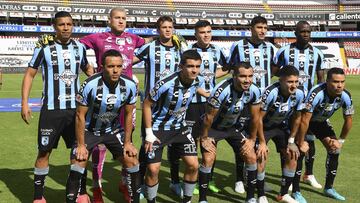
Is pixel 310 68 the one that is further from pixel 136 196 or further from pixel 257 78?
pixel 136 196

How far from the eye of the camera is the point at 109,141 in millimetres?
4828

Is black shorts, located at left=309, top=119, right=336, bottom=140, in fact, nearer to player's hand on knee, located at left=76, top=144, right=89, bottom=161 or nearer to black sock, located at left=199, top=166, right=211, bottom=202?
black sock, located at left=199, top=166, right=211, bottom=202

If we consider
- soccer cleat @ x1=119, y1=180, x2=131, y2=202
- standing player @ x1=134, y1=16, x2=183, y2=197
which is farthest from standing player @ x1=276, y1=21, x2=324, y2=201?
soccer cleat @ x1=119, y1=180, x2=131, y2=202

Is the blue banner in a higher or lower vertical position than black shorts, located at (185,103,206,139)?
higher

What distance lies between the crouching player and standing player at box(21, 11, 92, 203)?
0.47 meters

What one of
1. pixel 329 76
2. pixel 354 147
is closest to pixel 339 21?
pixel 354 147

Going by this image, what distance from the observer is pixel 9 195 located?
5742mm

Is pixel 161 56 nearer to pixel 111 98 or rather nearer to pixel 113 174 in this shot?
pixel 111 98

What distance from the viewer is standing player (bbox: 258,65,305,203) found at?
5414mm

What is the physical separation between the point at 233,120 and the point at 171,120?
840 millimetres

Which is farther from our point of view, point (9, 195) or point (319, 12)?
point (319, 12)

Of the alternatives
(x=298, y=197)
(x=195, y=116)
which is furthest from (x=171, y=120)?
(x=298, y=197)

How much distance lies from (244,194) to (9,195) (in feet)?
10.1

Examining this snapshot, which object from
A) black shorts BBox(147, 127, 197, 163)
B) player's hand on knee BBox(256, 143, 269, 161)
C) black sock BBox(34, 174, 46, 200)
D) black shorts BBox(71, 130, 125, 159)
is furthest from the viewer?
player's hand on knee BBox(256, 143, 269, 161)
